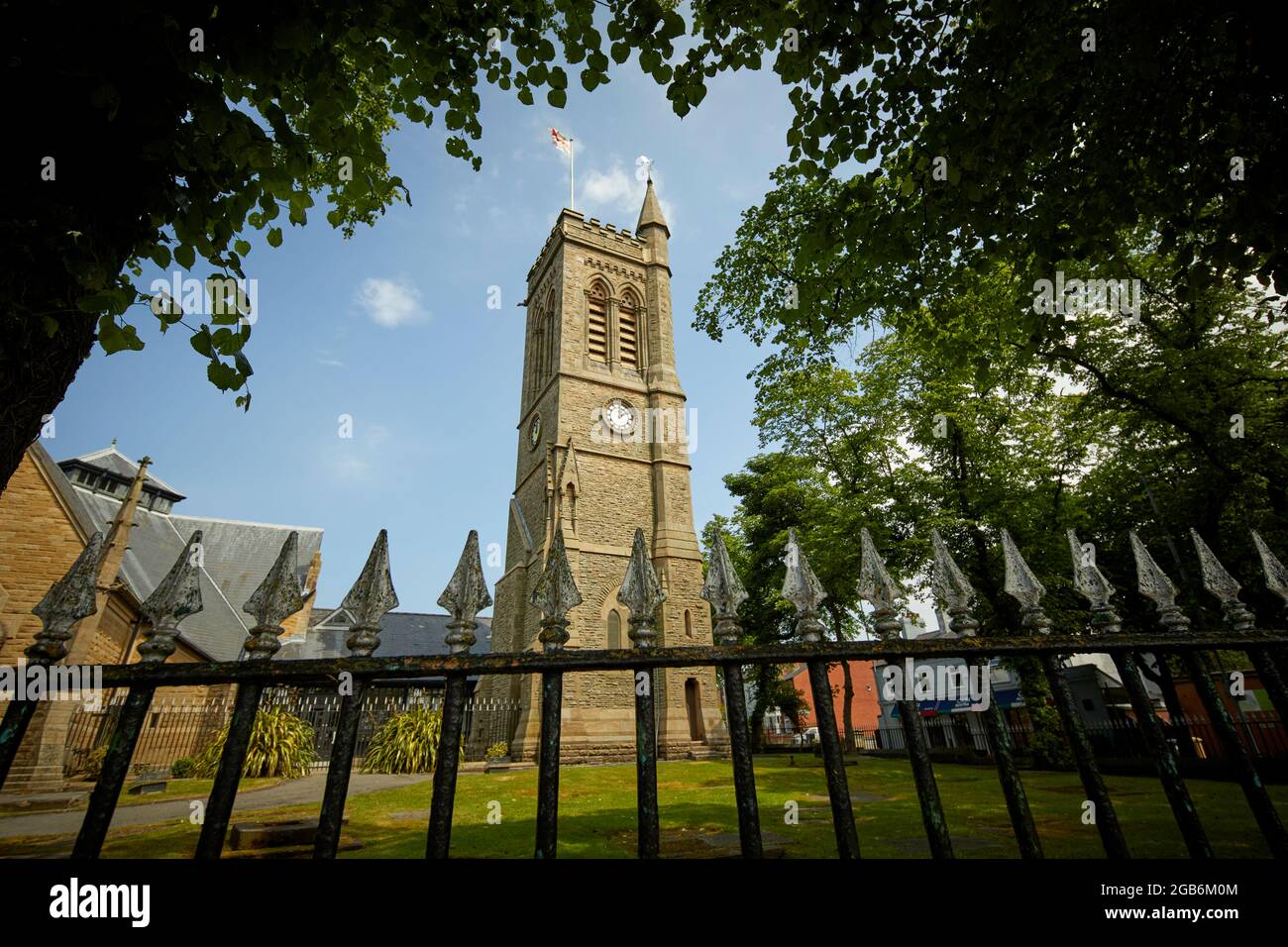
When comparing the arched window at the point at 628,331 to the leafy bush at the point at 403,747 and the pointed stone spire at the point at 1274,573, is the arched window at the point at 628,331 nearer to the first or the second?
the leafy bush at the point at 403,747

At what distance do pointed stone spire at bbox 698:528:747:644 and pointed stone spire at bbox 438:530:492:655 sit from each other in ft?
3.17

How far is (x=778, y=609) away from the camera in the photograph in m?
29.1

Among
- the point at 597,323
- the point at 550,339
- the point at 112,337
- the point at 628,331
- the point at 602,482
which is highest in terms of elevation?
the point at 628,331

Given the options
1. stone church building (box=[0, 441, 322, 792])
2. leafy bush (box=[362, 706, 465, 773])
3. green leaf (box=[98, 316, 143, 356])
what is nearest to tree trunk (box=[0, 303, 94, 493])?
green leaf (box=[98, 316, 143, 356])

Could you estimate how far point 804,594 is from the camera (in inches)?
99.0

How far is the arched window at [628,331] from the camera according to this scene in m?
28.2

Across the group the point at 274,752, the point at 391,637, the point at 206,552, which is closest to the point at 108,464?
the point at 206,552

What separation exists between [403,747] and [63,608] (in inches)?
635

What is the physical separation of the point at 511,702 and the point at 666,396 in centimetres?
1461

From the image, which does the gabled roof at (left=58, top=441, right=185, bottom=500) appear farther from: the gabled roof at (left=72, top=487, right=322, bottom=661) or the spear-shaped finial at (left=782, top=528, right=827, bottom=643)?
the spear-shaped finial at (left=782, top=528, right=827, bottom=643)

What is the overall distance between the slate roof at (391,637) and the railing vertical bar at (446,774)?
27885 mm

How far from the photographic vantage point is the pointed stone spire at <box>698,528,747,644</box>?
244 centimetres

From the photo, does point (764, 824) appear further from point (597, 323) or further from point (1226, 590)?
point (597, 323)

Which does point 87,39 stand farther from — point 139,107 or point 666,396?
point 666,396
